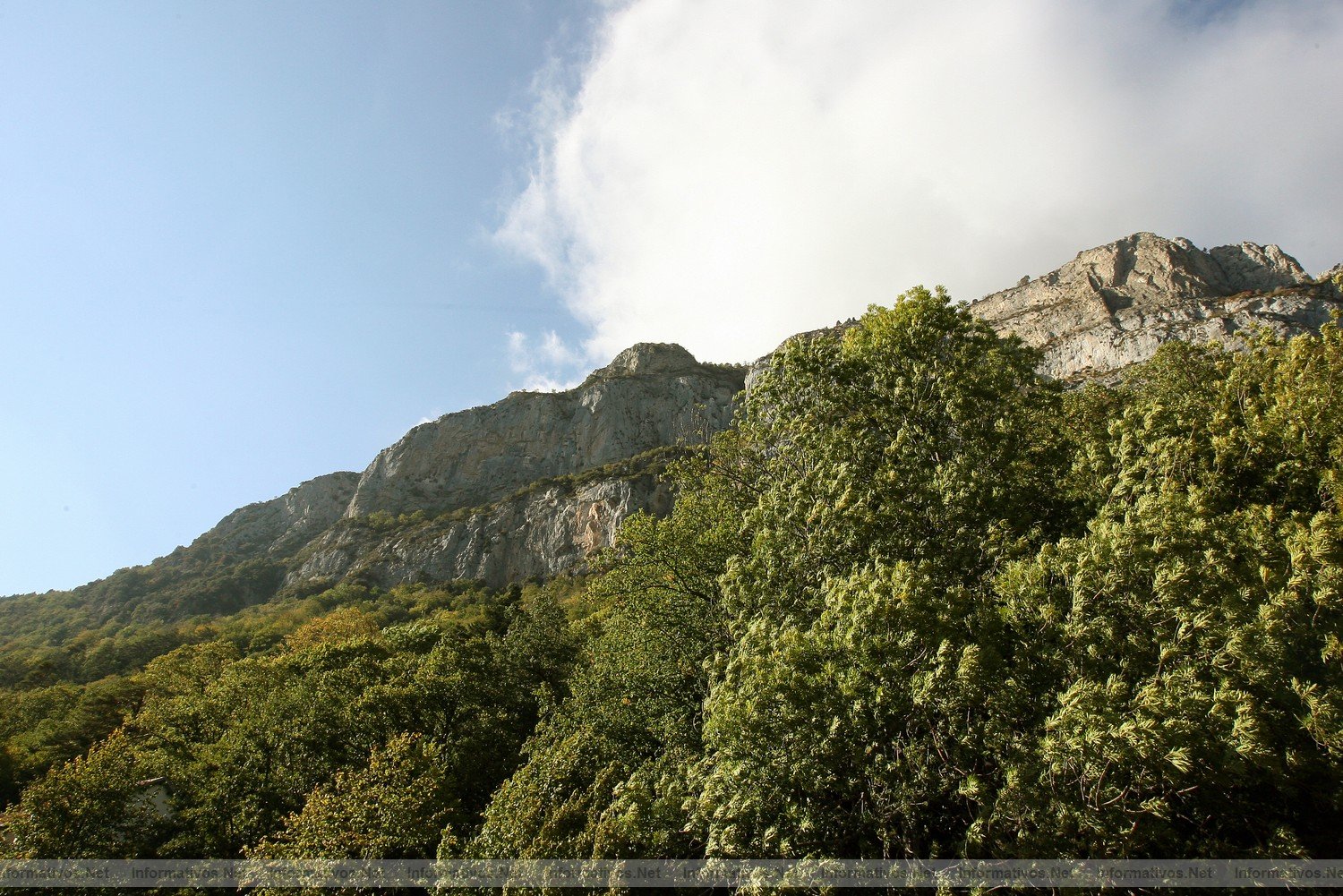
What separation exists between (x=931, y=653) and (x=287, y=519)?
536ft

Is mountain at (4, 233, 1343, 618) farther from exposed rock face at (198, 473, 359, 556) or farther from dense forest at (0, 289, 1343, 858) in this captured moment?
dense forest at (0, 289, 1343, 858)

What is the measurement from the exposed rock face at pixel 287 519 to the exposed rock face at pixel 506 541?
25842 mm

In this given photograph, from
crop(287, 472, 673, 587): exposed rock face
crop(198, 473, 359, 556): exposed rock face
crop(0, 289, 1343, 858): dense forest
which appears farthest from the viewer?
crop(198, 473, 359, 556): exposed rock face

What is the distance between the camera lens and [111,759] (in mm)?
17922

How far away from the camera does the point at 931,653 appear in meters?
9.80

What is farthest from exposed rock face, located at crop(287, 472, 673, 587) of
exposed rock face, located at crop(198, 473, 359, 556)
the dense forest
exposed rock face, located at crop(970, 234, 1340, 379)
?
the dense forest

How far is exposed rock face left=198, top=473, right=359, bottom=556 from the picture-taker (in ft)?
446

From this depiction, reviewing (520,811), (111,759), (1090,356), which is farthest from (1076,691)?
(1090,356)

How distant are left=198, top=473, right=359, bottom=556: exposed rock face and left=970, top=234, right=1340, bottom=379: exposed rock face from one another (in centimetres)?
13368

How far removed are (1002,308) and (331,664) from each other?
126754 millimetres

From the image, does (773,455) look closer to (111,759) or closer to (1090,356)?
(111,759)

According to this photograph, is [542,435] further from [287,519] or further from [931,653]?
[931,653]

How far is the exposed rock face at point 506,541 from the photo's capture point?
99062 mm

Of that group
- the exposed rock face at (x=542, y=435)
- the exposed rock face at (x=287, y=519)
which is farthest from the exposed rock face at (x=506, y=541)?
the exposed rock face at (x=287, y=519)
